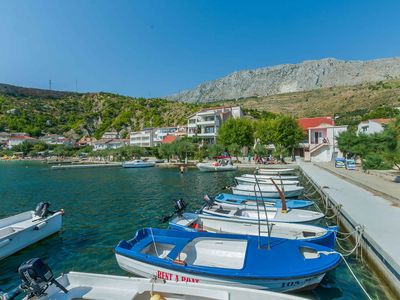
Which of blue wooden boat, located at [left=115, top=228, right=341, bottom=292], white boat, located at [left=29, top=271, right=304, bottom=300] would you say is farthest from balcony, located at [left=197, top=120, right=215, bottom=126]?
white boat, located at [left=29, top=271, right=304, bottom=300]

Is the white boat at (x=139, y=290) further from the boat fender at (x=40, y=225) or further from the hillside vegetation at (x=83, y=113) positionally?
the hillside vegetation at (x=83, y=113)

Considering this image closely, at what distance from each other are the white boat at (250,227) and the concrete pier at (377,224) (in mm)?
1427

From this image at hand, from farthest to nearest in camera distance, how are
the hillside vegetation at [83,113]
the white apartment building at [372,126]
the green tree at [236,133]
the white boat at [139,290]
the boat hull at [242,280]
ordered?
the hillside vegetation at [83,113] → the green tree at [236,133] → the white apartment building at [372,126] → the boat hull at [242,280] → the white boat at [139,290]

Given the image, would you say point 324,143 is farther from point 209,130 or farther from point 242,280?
point 242,280

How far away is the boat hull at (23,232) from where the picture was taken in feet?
38.9

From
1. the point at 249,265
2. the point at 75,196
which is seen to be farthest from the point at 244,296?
the point at 75,196

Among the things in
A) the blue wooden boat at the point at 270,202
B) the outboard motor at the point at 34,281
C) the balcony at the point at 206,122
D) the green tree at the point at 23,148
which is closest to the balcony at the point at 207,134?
the balcony at the point at 206,122

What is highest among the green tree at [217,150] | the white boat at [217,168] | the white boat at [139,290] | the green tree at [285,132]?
the green tree at [285,132]

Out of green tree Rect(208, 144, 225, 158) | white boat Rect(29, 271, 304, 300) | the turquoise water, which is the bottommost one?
the turquoise water

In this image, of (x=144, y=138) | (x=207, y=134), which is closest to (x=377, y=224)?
(x=207, y=134)

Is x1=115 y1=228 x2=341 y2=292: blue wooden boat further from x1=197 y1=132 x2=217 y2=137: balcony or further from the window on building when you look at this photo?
the window on building

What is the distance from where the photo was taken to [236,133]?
2756 inches

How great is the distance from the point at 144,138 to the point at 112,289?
363 feet

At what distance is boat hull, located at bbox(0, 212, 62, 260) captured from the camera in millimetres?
11862
